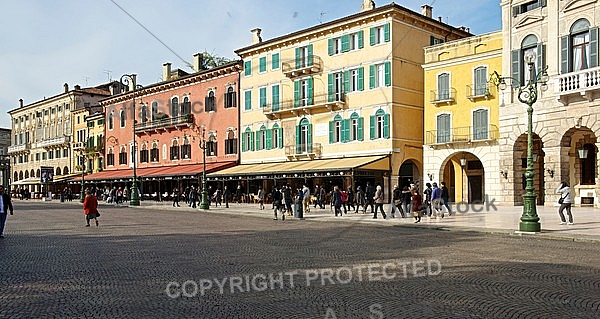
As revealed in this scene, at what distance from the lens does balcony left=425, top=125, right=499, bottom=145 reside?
109ft

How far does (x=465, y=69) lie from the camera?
34562 millimetres

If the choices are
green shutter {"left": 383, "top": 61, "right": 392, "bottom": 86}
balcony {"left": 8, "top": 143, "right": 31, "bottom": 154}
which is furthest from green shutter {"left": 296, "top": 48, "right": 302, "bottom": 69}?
balcony {"left": 8, "top": 143, "right": 31, "bottom": 154}

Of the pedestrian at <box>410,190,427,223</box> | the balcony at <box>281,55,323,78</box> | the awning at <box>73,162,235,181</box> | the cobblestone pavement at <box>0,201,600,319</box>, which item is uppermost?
the balcony at <box>281,55,323,78</box>

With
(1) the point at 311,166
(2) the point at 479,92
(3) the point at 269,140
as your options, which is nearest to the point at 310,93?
(3) the point at 269,140

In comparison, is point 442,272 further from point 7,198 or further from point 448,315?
point 7,198

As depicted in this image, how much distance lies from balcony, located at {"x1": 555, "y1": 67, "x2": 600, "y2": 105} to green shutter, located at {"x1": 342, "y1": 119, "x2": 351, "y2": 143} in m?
13.4

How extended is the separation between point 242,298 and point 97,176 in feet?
180

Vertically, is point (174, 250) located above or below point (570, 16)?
below

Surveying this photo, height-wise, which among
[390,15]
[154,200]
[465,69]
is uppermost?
[390,15]

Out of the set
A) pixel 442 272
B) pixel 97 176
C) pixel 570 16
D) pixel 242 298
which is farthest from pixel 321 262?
pixel 97 176

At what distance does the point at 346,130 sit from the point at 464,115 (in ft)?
25.8

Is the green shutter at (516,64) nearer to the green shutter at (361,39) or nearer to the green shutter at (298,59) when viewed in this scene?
the green shutter at (361,39)

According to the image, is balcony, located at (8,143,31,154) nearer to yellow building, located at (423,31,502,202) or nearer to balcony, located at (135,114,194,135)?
balcony, located at (135,114,194,135)

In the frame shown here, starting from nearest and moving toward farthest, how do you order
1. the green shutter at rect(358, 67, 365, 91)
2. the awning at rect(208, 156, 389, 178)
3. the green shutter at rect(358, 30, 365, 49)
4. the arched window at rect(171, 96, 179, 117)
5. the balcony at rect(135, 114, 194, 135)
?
the awning at rect(208, 156, 389, 178) < the green shutter at rect(358, 30, 365, 49) < the green shutter at rect(358, 67, 365, 91) < the balcony at rect(135, 114, 194, 135) < the arched window at rect(171, 96, 179, 117)
